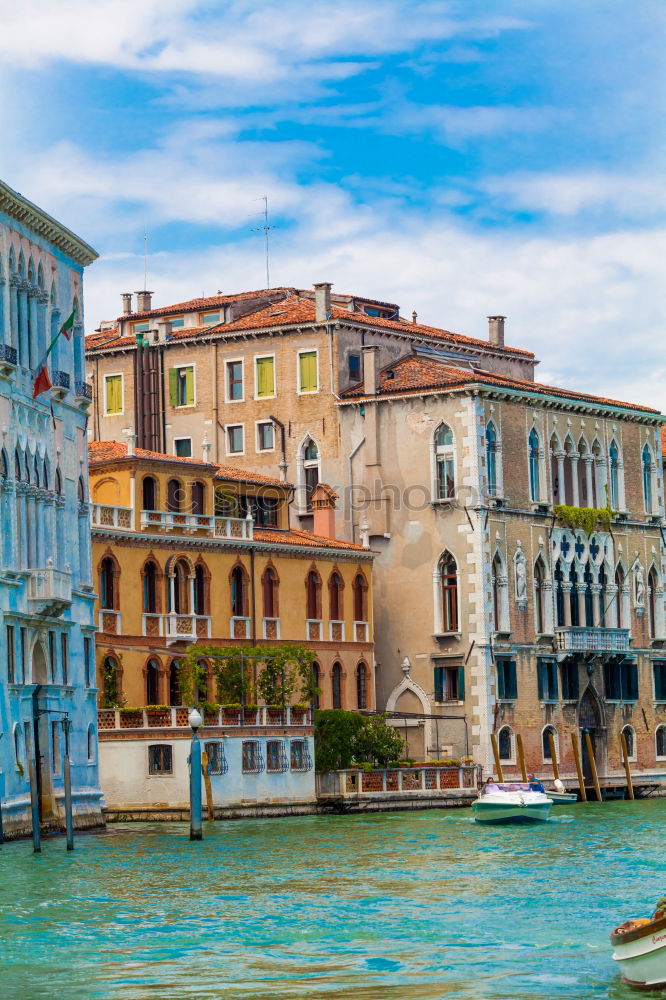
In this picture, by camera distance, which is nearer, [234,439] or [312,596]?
[312,596]

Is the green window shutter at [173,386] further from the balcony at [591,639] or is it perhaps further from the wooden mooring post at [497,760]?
the wooden mooring post at [497,760]

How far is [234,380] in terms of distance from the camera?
7031 cm

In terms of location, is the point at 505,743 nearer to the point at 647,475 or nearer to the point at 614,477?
the point at 614,477

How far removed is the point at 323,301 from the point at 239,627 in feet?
37.5

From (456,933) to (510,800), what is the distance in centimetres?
2278

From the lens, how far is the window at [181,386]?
70875 millimetres

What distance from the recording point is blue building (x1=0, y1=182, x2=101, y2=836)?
43875 mm

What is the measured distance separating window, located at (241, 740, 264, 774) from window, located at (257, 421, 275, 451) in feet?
52.1

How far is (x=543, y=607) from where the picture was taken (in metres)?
68.2

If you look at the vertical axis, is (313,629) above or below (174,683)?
above

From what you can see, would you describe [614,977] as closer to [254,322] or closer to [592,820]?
[592,820]

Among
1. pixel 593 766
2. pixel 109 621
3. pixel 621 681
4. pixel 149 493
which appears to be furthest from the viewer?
pixel 621 681

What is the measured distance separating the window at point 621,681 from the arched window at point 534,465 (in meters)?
5.62

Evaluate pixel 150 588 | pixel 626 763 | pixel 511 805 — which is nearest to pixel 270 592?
pixel 150 588
